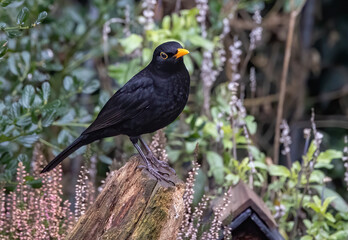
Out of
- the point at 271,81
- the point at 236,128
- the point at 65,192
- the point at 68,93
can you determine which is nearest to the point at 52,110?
the point at 68,93

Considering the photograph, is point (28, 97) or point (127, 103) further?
point (28, 97)

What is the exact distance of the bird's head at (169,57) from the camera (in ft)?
9.84

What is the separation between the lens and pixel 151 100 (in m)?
2.97

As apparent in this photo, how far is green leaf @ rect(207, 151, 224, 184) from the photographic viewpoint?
395 cm

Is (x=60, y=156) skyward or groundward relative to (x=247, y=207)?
skyward

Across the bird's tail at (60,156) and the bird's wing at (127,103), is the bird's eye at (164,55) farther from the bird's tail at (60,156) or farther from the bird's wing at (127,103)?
the bird's tail at (60,156)

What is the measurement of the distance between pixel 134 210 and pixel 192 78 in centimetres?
228

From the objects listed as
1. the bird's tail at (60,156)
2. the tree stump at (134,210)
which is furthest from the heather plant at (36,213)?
the tree stump at (134,210)

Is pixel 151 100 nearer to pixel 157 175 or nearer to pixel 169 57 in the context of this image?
pixel 169 57

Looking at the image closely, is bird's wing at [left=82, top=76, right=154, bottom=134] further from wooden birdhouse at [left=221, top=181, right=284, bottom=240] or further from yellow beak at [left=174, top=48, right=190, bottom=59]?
wooden birdhouse at [left=221, top=181, right=284, bottom=240]

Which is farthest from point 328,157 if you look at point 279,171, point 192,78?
point 192,78

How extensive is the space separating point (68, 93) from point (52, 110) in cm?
53

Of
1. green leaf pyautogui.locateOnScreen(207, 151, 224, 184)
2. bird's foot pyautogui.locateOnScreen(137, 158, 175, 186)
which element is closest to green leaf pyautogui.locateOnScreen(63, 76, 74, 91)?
green leaf pyautogui.locateOnScreen(207, 151, 224, 184)

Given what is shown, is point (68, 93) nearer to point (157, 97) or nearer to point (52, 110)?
point (52, 110)
